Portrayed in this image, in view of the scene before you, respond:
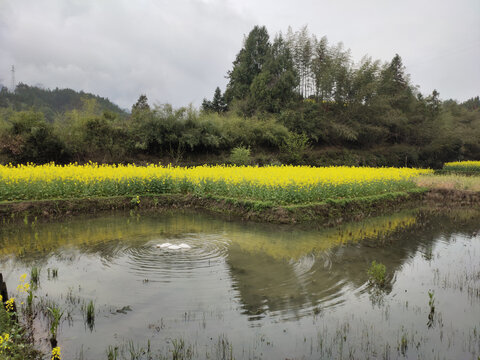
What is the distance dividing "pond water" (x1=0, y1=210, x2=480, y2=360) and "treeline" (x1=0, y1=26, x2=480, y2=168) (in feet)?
41.3

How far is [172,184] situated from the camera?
12016 millimetres

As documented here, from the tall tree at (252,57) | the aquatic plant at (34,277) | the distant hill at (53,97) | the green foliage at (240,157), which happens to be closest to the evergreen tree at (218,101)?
the tall tree at (252,57)

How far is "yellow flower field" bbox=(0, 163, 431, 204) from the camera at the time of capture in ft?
31.6

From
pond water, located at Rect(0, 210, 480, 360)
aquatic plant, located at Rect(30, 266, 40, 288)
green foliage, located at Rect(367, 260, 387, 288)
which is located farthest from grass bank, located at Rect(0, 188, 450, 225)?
aquatic plant, located at Rect(30, 266, 40, 288)

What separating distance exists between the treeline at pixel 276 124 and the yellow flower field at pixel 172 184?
8.07m

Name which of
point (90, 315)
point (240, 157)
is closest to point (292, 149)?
point (240, 157)

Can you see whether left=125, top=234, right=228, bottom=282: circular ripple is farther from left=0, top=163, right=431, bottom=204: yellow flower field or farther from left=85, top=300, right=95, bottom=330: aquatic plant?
left=0, top=163, right=431, bottom=204: yellow flower field

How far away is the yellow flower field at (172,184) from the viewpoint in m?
9.64

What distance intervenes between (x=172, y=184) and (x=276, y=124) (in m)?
16.0

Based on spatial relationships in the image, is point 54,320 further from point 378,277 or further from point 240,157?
point 240,157

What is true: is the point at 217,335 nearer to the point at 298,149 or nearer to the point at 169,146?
the point at 169,146

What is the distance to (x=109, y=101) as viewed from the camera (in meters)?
66.5

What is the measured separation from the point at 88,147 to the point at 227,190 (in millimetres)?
12590

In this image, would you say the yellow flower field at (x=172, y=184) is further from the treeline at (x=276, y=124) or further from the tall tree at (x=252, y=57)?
the tall tree at (x=252, y=57)
